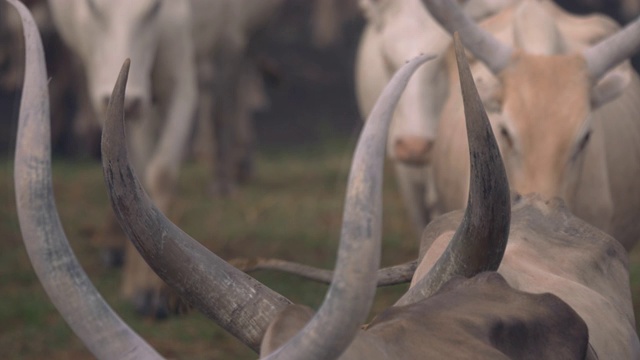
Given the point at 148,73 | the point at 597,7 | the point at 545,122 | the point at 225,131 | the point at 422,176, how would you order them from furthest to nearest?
the point at 597,7, the point at 225,131, the point at 148,73, the point at 422,176, the point at 545,122

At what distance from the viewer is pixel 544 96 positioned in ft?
14.2

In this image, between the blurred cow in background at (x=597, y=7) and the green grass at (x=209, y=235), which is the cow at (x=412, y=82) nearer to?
the green grass at (x=209, y=235)

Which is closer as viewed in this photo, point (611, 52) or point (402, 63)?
point (611, 52)

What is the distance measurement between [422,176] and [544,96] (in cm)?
165

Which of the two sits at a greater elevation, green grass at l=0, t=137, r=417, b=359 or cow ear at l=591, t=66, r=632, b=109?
cow ear at l=591, t=66, r=632, b=109

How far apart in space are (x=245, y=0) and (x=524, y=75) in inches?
169

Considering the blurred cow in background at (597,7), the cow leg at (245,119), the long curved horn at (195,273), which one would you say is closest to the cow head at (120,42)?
the long curved horn at (195,273)

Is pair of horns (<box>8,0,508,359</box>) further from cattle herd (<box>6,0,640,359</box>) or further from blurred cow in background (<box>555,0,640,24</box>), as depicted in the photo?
blurred cow in background (<box>555,0,640,24</box>)

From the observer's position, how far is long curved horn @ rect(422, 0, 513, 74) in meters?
4.45

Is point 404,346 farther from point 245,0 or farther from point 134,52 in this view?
point 245,0

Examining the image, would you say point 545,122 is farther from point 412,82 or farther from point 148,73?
point 148,73

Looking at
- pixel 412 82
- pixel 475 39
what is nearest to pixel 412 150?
pixel 412 82

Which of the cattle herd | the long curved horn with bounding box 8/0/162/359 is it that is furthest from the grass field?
the long curved horn with bounding box 8/0/162/359

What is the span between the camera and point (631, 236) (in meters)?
4.95
